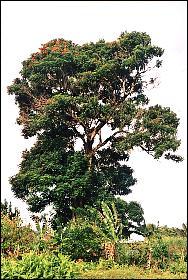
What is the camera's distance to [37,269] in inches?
452

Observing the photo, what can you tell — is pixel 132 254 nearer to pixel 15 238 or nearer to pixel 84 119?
pixel 15 238

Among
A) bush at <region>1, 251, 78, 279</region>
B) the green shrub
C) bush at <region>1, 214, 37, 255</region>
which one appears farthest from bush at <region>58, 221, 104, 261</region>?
bush at <region>1, 251, 78, 279</region>

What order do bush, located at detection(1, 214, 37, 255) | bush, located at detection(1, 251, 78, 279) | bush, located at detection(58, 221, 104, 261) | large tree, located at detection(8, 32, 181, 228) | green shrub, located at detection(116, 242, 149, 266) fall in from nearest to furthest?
bush, located at detection(1, 251, 78, 279) → bush, located at detection(1, 214, 37, 255) → green shrub, located at detection(116, 242, 149, 266) → bush, located at detection(58, 221, 104, 261) → large tree, located at detection(8, 32, 181, 228)

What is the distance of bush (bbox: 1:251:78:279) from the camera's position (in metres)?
11.1

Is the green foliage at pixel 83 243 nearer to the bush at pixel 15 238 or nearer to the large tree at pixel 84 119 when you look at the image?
the bush at pixel 15 238

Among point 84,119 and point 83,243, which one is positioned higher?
point 84,119

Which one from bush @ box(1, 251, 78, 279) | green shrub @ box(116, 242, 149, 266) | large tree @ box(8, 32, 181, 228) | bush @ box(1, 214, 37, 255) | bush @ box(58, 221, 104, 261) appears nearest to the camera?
bush @ box(1, 251, 78, 279)

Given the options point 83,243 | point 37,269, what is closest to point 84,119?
point 83,243

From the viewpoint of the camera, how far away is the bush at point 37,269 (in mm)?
11148

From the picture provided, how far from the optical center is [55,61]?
21.9 m

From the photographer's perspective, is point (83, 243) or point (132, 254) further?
point (83, 243)

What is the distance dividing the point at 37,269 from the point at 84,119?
1072 centimetres

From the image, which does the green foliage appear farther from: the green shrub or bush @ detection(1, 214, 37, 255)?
bush @ detection(1, 214, 37, 255)

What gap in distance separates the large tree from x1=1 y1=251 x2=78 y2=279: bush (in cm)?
799
